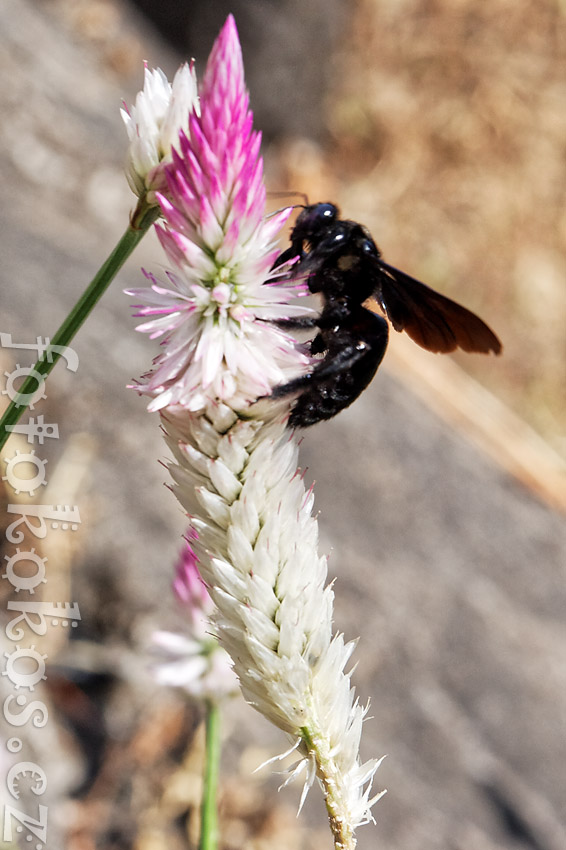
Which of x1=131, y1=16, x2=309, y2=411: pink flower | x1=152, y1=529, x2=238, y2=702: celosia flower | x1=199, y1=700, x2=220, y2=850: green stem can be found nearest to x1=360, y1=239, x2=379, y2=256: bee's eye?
x1=131, y1=16, x2=309, y2=411: pink flower

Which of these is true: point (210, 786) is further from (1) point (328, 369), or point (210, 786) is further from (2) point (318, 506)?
(2) point (318, 506)

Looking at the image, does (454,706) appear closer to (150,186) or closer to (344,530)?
(344,530)

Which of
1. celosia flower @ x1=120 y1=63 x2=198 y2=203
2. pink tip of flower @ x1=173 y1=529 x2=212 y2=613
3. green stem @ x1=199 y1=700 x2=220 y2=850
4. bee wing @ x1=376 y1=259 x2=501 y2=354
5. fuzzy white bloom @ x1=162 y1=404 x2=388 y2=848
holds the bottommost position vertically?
green stem @ x1=199 y1=700 x2=220 y2=850

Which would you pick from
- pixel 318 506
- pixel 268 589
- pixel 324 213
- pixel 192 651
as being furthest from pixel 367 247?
pixel 318 506

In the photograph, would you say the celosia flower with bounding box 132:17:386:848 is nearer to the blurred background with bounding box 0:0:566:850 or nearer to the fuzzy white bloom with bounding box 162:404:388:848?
the fuzzy white bloom with bounding box 162:404:388:848

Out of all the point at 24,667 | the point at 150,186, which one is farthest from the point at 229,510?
the point at 24,667
